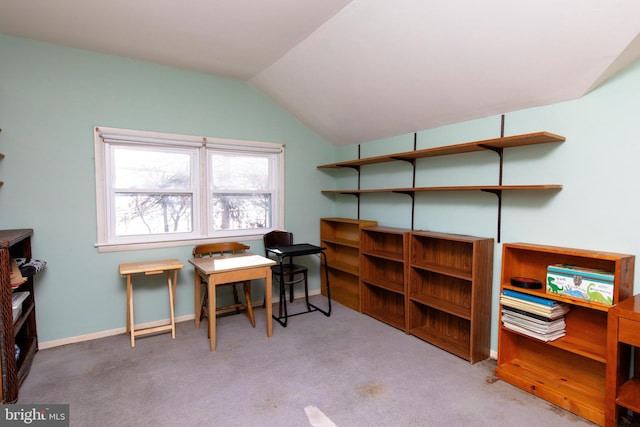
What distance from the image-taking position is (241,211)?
388cm

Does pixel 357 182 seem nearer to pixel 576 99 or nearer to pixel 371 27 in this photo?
pixel 371 27

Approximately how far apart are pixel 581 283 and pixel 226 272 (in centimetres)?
254

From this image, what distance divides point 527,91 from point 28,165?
3.96m

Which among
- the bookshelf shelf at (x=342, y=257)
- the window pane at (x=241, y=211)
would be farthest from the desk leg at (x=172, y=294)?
the bookshelf shelf at (x=342, y=257)

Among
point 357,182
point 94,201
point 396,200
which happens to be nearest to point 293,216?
point 357,182

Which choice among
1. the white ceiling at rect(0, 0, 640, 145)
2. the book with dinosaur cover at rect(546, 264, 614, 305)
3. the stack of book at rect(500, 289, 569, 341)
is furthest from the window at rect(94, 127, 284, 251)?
the book with dinosaur cover at rect(546, 264, 614, 305)

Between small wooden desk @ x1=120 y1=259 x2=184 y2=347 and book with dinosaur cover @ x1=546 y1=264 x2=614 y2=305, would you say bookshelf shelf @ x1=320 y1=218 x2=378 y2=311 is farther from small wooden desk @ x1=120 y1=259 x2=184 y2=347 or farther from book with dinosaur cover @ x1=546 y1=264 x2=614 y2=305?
book with dinosaur cover @ x1=546 y1=264 x2=614 y2=305

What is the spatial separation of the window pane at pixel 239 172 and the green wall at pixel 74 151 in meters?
0.37

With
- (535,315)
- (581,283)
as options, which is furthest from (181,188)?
(581,283)

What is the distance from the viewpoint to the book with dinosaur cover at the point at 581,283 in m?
1.91

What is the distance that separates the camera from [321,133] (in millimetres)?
4258
